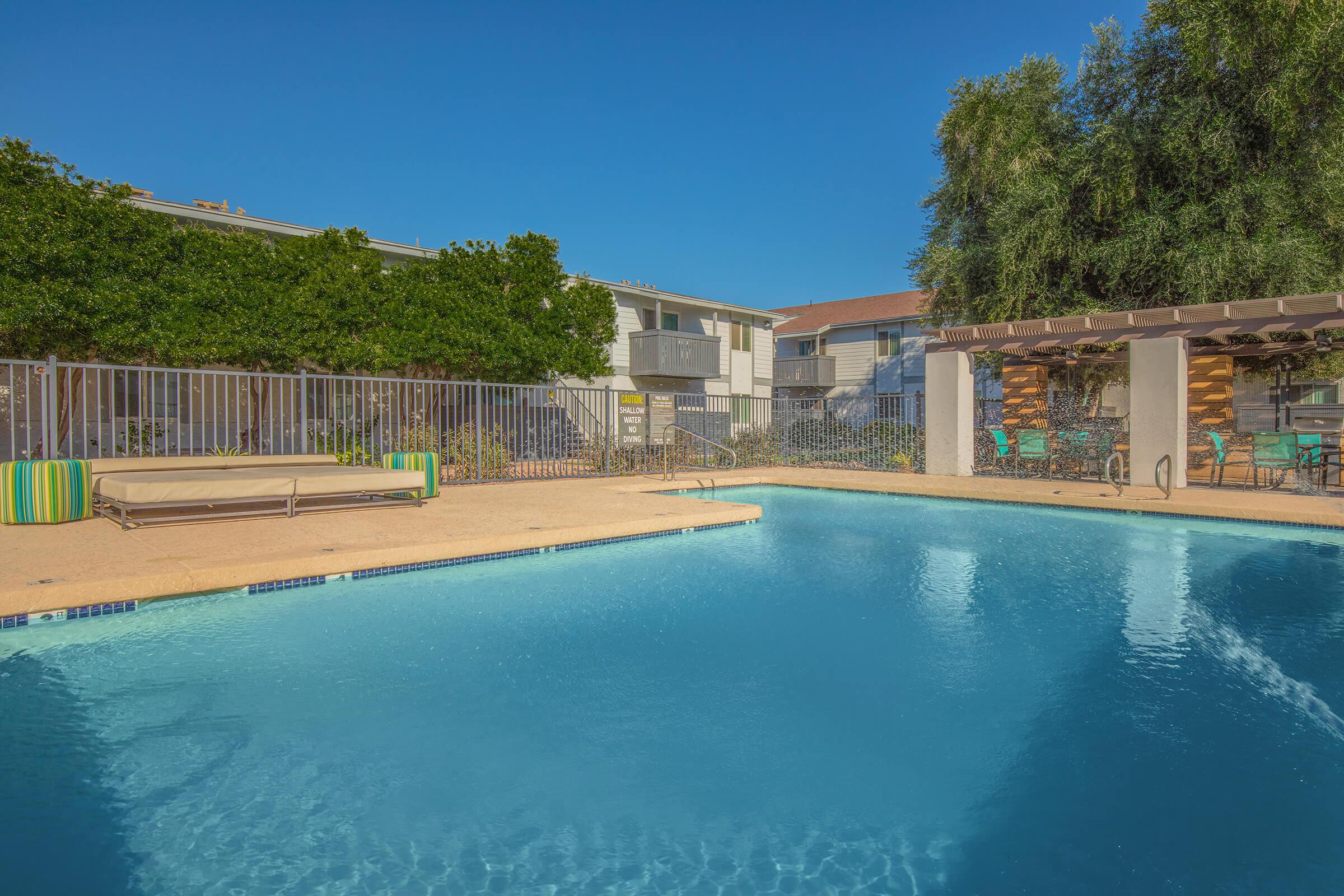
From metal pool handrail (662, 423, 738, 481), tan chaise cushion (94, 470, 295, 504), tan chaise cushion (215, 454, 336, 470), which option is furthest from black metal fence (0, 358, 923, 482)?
tan chaise cushion (94, 470, 295, 504)

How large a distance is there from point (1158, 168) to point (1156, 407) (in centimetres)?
677

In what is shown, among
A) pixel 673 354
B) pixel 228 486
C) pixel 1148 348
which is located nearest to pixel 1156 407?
pixel 1148 348

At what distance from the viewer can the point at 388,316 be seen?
51.6 feet

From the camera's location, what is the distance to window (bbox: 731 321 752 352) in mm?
29672

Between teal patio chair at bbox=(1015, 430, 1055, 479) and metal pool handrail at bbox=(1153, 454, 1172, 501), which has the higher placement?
teal patio chair at bbox=(1015, 430, 1055, 479)

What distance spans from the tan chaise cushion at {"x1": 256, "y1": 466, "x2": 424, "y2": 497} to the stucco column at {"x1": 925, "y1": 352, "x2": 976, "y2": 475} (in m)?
9.83

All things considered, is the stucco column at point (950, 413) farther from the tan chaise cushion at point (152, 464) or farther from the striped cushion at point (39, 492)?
the striped cushion at point (39, 492)

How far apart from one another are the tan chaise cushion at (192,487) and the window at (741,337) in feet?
75.5

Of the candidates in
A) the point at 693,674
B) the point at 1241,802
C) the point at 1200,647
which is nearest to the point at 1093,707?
the point at 1241,802

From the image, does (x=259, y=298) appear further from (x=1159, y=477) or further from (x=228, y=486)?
(x=1159, y=477)

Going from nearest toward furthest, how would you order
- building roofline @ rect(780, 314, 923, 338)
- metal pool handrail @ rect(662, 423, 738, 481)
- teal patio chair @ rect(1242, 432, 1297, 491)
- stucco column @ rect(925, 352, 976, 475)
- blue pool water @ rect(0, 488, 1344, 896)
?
blue pool water @ rect(0, 488, 1344, 896) < teal patio chair @ rect(1242, 432, 1297, 491) < metal pool handrail @ rect(662, 423, 738, 481) < stucco column @ rect(925, 352, 976, 475) < building roofline @ rect(780, 314, 923, 338)

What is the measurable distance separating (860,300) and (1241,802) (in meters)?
36.1

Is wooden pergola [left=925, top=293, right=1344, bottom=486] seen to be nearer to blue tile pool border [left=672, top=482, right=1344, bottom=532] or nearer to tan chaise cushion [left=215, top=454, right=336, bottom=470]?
blue tile pool border [left=672, top=482, right=1344, bottom=532]

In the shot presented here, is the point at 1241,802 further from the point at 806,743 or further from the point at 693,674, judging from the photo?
the point at 693,674
